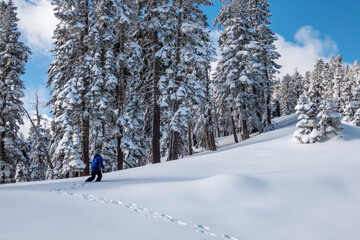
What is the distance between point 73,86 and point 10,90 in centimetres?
763

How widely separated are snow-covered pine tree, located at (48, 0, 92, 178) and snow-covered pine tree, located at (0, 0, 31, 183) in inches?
192

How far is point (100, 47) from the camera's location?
1589cm

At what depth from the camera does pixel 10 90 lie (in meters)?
19.5

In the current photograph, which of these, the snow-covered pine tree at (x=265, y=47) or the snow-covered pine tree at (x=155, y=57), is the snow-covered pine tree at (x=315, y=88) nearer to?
the snow-covered pine tree at (x=265, y=47)

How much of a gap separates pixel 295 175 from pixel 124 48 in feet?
42.9

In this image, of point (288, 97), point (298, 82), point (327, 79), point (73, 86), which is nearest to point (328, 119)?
point (73, 86)

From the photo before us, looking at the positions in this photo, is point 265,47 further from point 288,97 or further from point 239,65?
point 288,97

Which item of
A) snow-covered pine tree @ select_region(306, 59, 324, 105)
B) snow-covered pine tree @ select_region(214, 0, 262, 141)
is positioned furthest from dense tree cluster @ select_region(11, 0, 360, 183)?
snow-covered pine tree @ select_region(306, 59, 324, 105)

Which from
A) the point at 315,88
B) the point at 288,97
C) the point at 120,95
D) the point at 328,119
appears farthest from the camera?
the point at 288,97

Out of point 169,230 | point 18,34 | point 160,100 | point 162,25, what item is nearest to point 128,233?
point 169,230

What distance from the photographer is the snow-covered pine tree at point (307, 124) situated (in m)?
14.2

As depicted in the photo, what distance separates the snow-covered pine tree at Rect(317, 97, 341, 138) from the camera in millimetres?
13922

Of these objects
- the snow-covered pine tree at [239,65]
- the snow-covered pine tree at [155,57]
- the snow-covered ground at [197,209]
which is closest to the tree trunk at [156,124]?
the snow-covered pine tree at [155,57]

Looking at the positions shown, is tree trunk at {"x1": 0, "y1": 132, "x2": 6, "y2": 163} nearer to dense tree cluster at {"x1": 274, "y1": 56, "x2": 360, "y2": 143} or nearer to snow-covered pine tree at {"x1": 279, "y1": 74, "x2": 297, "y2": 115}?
dense tree cluster at {"x1": 274, "y1": 56, "x2": 360, "y2": 143}
